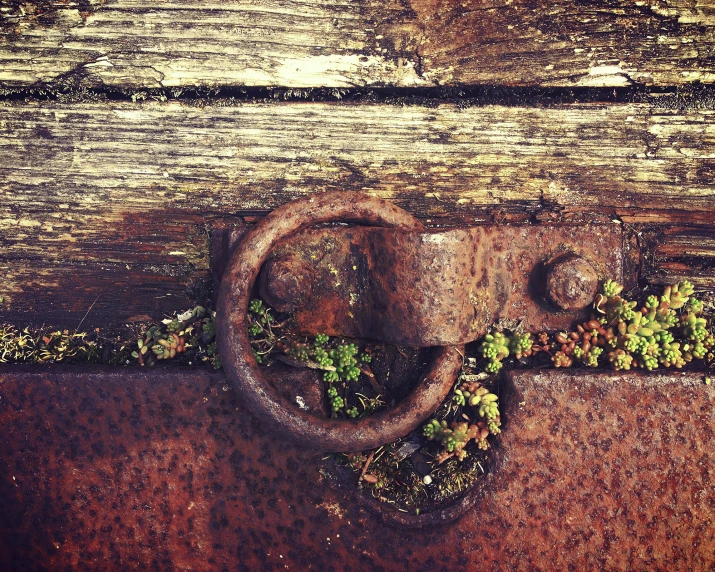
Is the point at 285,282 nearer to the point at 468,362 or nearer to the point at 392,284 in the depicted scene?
the point at 392,284

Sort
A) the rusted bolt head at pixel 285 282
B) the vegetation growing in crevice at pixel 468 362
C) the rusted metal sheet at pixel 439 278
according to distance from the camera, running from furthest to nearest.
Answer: the vegetation growing in crevice at pixel 468 362, the rusted bolt head at pixel 285 282, the rusted metal sheet at pixel 439 278

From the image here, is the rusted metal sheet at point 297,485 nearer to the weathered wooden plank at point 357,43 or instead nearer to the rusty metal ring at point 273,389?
the rusty metal ring at point 273,389

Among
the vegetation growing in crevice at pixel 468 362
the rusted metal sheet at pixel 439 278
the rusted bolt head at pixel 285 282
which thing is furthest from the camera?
the vegetation growing in crevice at pixel 468 362

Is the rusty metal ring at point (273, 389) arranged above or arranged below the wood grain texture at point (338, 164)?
below

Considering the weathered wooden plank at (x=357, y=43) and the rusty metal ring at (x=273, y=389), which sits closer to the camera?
the rusty metal ring at (x=273, y=389)

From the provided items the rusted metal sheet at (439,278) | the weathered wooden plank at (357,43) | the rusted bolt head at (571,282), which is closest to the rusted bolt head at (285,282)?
the rusted metal sheet at (439,278)

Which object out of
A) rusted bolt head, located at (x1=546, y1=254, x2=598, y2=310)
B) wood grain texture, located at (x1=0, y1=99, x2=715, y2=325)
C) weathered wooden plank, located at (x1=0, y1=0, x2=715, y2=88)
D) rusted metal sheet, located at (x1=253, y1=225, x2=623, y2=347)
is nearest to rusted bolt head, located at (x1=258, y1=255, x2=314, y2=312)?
rusted metal sheet, located at (x1=253, y1=225, x2=623, y2=347)

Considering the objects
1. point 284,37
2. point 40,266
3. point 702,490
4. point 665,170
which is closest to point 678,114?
point 665,170

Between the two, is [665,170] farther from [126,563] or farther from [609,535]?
[126,563]
